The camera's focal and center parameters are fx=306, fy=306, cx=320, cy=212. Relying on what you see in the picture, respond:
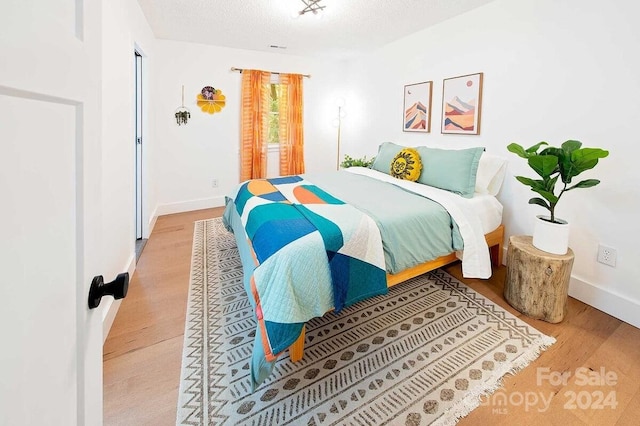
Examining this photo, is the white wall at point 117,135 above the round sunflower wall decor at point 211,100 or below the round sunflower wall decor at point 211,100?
below

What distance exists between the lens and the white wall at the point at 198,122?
4.06 m

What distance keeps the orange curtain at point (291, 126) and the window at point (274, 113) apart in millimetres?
51

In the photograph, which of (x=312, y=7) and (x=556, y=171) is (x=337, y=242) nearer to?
(x=556, y=171)

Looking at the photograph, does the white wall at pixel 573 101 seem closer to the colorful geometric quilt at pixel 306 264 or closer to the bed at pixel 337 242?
the bed at pixel 337 242

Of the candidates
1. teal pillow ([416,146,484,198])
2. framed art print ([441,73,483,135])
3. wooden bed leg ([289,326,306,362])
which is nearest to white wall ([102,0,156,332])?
wooden bed leg ([289,326,306,362])

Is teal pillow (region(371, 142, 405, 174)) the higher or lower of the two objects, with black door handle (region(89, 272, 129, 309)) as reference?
higher

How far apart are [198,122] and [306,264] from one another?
357 cm

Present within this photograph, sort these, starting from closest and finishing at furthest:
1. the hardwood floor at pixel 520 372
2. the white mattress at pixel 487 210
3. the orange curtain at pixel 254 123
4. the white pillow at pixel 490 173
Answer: the hardwood floor at pixel 520 372 → the white mattress at pixel 487 210 → the white pillow at pixel 490 173 → the orange curtain at pixel 254 123

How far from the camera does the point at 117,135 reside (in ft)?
7.06

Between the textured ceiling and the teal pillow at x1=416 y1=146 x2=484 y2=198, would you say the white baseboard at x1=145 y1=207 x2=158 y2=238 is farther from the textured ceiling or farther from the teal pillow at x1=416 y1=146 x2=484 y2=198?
the teal pillow at x1=416 y1=146 x2=484 y2=198

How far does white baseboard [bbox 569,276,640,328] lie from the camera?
2062 mm

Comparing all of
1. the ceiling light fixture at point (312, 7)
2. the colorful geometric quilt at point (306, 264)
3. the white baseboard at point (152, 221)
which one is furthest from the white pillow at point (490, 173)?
the white baseboard at point (152, 221)

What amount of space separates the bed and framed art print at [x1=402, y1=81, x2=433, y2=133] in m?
1.17

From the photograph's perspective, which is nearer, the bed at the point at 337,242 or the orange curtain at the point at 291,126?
the bed at the point at 337,242
